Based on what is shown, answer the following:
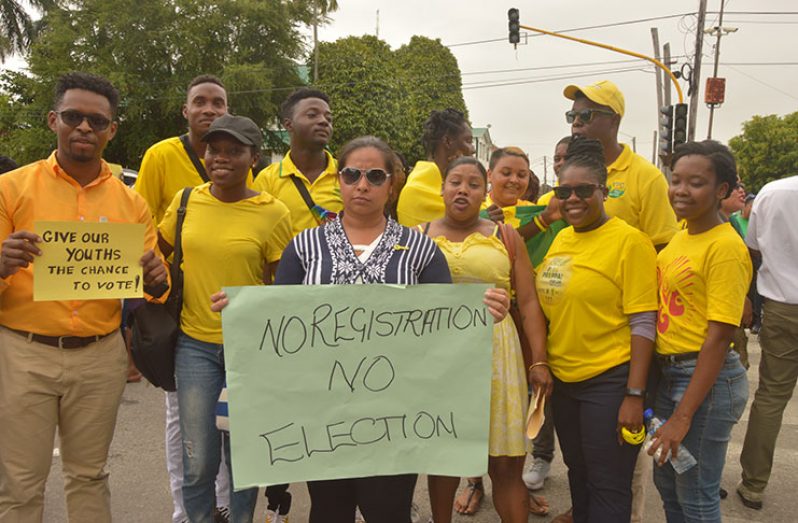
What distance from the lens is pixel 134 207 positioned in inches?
105

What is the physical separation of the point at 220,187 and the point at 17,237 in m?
0.84

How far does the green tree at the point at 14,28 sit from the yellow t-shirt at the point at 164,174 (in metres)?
38.5

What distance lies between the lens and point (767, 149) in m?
40.4

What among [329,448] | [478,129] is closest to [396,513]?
[329,448]

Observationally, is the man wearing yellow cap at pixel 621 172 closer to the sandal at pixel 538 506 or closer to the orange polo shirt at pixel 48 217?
the sandal at pixel 538 506

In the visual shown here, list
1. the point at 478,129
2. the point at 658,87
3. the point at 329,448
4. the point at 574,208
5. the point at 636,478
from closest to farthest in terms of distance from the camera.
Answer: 1. the point at 329,448
2. the point at 574,208
3. the point at 636,478
4. the point at 658,87
5. the point at 478,129

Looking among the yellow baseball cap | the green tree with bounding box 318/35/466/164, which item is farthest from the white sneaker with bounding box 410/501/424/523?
the green tree with bounding box 318/35/466/164

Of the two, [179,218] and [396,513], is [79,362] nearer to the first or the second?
[179,218]

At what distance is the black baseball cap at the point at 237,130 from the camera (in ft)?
8.87

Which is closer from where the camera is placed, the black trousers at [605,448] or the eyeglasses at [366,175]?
the eyeglasses at [366,175]

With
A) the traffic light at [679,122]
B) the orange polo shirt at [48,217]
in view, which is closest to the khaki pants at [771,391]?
the orange polo shirt at [48,217]

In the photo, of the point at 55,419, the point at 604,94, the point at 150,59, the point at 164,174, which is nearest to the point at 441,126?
the point at 604,94

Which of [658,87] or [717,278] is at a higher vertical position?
[658,87]

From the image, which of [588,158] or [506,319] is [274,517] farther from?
[588,158]
